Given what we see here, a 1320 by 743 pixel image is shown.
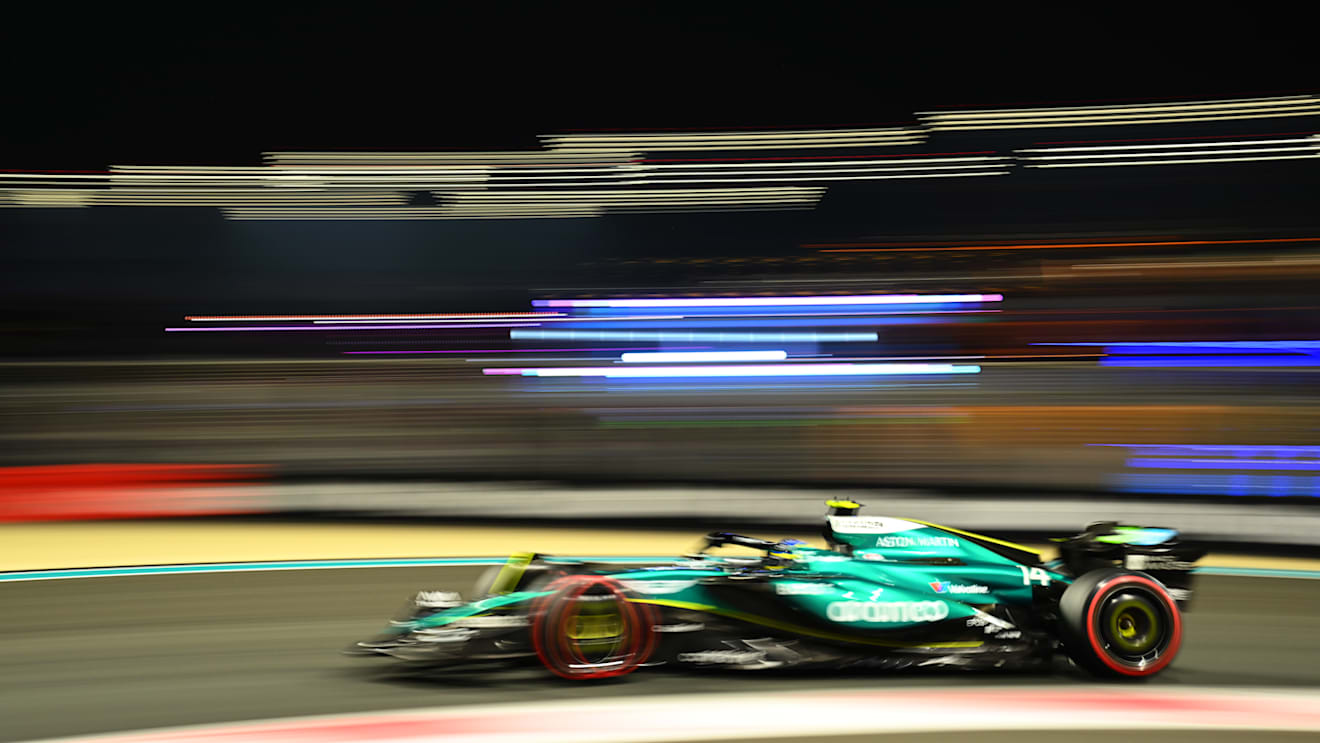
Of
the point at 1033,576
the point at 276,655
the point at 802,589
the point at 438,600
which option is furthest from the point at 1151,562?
the point at 276,655

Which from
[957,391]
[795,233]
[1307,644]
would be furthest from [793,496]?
[795,233]

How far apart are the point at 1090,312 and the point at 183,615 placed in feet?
28.0

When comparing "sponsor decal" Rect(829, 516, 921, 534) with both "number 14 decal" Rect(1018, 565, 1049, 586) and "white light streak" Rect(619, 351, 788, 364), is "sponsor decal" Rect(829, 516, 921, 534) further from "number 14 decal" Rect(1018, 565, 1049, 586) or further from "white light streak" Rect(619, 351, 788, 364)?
"white light streak" Rect(619, 351, 788, 364)

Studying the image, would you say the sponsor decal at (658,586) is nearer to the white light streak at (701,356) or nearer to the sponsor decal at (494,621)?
the sponsor decal at (494,621)

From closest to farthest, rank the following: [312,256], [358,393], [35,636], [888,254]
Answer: [35,636]
[358,393]
[888,254]
[312,256]

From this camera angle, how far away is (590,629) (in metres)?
4.10

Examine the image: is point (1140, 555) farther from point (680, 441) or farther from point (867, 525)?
point (680, 441)

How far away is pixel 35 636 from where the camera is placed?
5242mm

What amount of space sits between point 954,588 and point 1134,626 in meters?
0.70

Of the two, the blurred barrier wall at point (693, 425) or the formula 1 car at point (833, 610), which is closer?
the formula 1 car at point (833, 610)

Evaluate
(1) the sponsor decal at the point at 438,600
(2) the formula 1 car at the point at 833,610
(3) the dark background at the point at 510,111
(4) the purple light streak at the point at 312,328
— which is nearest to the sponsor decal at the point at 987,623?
(2) the formula 1 car at the point at 833,610

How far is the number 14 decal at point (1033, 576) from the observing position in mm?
4418

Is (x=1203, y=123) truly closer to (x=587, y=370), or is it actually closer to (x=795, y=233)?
(x=795, y=233)

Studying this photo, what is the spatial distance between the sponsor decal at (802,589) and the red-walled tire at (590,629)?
1.58 feet
